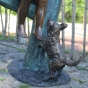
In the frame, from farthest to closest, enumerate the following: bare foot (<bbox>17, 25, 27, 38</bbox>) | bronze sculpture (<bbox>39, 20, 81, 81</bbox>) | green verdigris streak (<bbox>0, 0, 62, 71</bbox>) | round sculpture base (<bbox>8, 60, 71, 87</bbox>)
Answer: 1. green verdigris streak (<bbox>0, 0, 62, 71</bbox>)
2. round sculpture base (<bbox>8, 60, 71, 87</bbox>)
3. bronze sculpture (<bbox>39, 20, 81, 81</bbox>)
4. bare foot (<bbox>17, 25, 27, 38</bbox>)

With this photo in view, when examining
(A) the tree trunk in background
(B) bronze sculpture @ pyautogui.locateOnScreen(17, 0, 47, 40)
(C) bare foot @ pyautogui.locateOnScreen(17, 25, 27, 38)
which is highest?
(B) bronze sculpture @ pyautogui.locateOnScreen(17, 0, 47, 40)

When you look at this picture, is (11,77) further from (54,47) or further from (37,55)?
(54,47)

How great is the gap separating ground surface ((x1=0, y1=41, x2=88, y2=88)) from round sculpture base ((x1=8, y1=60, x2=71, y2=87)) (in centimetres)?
6

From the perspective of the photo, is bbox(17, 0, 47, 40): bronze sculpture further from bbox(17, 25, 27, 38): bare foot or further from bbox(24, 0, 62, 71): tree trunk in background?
bbox(24, 0, 62, 71): tree trunk in background

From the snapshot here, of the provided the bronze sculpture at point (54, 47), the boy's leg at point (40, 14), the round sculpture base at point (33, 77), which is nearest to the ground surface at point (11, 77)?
the round sculpture base at point (33, 77)

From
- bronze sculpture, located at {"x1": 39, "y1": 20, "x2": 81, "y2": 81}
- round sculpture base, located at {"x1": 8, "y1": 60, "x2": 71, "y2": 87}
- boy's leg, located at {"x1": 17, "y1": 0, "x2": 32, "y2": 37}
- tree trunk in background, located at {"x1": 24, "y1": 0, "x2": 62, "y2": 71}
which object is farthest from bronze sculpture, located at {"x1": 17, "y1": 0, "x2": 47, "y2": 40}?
round sculpture base, located at {"x1": 8, "y1": 60, "x2": 71, "y2": 87}

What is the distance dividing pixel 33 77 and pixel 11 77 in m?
0.32

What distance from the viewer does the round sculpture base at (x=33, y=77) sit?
3.58m

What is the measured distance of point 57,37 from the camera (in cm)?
354

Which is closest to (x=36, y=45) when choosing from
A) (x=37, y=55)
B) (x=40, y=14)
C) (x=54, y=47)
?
(x=37, y=55)

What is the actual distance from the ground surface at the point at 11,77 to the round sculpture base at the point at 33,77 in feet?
0.21

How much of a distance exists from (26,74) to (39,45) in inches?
17.3

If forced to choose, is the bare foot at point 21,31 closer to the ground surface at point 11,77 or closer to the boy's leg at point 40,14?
the boy's leg at point 40,14

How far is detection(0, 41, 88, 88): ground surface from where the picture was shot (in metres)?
3.59
